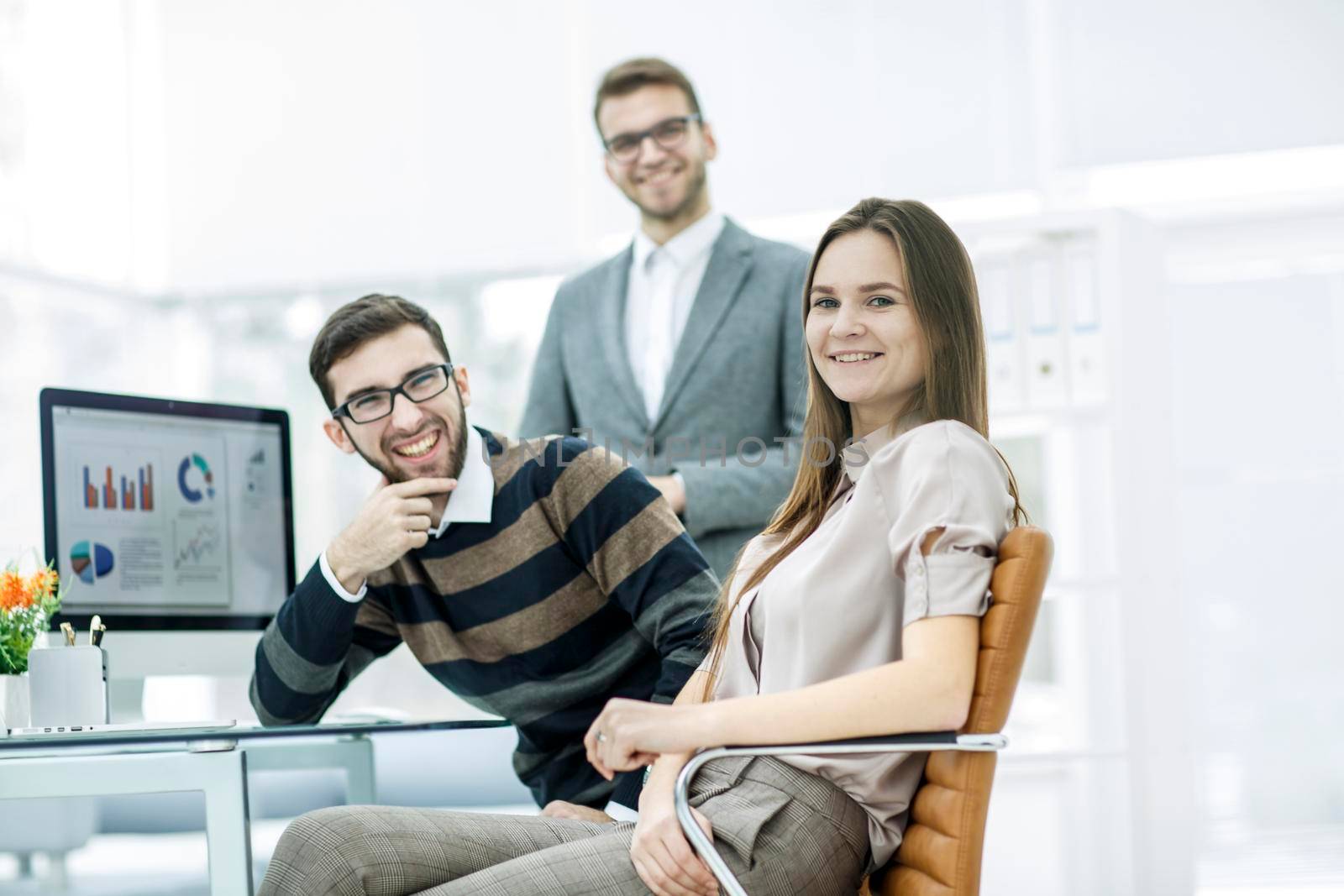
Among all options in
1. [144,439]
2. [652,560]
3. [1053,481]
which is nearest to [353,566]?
[652,560]

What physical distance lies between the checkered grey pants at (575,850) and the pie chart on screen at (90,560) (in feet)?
3.15

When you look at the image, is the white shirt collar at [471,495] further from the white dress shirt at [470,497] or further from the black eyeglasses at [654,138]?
the black eyeglasses at [654,138]

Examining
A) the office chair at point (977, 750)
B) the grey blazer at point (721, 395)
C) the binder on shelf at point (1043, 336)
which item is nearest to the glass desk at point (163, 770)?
the office chair at point (977, 750)

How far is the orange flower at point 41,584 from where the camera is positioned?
2043mm

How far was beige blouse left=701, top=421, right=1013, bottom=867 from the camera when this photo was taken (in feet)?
4.73

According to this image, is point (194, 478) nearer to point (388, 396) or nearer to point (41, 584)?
point (41, 584)

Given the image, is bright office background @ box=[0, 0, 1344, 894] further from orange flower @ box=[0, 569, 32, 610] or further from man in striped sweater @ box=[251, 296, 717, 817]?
orange flower @ box=[0, 569, 32, 610]

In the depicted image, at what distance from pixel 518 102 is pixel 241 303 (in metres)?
1.30

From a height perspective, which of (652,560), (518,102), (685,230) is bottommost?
(652,560)

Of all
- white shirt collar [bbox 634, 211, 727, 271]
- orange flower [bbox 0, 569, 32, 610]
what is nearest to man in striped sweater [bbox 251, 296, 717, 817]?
orange flower [bbox 0, 569, 32, 610]

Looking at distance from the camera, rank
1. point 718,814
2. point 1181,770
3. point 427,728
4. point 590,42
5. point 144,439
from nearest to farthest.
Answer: point 718,814, point 427,728, point 144,439, point 1181,770, point 590,42

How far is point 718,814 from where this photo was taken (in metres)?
1.48

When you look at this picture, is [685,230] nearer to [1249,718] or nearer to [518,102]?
[518,102]

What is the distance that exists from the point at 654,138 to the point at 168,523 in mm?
1270
